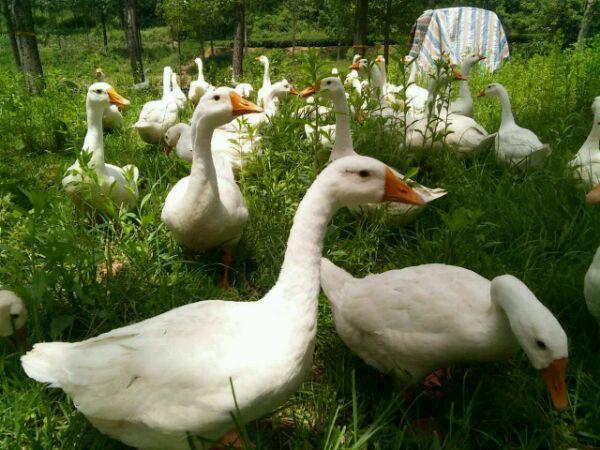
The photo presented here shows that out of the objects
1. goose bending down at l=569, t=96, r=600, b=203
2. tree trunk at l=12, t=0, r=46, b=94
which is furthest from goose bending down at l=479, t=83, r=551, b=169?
tree trunk at l=12, t=0, r=46, b=94

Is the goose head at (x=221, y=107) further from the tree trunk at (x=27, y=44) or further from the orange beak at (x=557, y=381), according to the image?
the tree trunk at (x=27, y=44)

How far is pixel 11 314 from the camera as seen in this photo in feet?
6.74

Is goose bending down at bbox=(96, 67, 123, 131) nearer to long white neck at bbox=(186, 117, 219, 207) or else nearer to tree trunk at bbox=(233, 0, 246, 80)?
long white neck at bbox=(186, 117, 219, 207)

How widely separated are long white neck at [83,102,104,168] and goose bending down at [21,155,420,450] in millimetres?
1988

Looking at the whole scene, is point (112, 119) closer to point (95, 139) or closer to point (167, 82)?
point (167, 82)

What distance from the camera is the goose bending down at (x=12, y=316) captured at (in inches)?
80.0

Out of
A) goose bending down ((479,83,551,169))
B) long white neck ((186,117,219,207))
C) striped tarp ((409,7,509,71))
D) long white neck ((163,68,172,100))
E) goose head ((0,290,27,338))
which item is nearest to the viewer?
goose head ((0,290,27,338))

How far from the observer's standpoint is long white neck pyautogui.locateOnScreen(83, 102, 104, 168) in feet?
11.1

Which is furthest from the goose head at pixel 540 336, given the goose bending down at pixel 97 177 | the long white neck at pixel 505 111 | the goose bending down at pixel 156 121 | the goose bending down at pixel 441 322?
the goose bending down at pixel 156 121

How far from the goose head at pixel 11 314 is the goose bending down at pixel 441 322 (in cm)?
147

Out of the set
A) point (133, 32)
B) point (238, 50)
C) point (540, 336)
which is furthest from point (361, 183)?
point (133, 32)

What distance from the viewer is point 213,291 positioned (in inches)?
112

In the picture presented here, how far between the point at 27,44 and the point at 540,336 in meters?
7.64

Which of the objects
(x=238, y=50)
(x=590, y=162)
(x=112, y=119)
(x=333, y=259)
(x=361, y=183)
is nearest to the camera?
(x=361, y=183)
